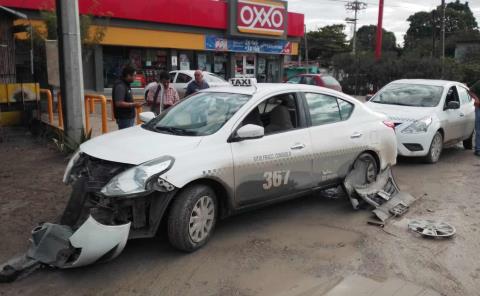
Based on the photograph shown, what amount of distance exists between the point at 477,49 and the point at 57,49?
4799 cm

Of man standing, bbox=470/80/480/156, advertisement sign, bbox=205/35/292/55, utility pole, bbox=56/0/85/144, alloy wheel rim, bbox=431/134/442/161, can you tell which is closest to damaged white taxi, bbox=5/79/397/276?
alloy wheel rim, bbox=431/134/442/161

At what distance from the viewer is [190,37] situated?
2517cm

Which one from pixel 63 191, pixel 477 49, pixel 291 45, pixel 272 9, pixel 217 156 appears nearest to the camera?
pixel 217 156

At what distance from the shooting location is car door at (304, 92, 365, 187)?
5633mm

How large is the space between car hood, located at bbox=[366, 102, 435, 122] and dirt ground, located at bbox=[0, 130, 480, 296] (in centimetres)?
234

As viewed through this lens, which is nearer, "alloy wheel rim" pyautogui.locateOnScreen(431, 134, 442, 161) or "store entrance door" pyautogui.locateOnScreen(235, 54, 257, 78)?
"alloy wheel rim" pyautogui.locateOnScreen(431, 134, 442, 161)

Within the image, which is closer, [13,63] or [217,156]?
[217,156]

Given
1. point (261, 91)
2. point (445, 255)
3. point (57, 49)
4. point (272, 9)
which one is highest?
point (272, 9)

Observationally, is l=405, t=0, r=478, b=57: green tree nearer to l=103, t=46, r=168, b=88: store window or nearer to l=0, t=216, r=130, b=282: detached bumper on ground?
l=103, t=46, r=168, b=88: store window

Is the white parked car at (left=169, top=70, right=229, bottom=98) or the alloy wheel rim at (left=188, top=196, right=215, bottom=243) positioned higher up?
the white parked car at (left=169, top=70, right=229, bottom=98)

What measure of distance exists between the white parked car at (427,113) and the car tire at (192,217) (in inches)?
187

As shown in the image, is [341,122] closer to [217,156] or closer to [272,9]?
[217,156]

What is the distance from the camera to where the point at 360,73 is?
32.8m

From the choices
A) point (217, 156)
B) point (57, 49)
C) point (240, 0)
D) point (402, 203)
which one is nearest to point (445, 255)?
point (402, 203)
